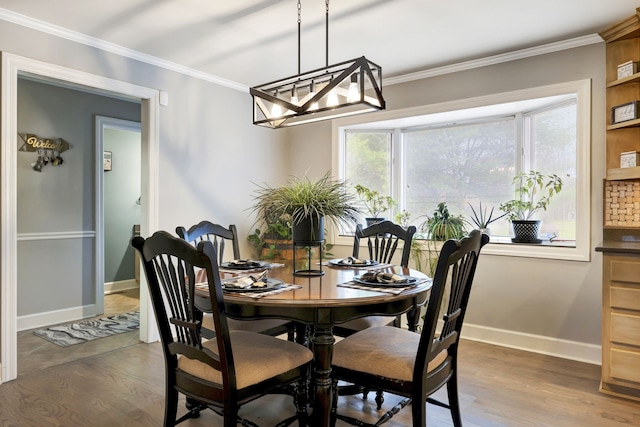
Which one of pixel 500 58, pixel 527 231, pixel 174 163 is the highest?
pixel 500 58

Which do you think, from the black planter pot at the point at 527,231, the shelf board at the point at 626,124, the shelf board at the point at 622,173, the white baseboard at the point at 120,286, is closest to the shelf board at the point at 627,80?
the shelf board at the point at 626,124

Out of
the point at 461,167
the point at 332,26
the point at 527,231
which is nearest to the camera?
the point at 332,26

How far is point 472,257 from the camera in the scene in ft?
6.10

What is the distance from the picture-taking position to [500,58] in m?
3.40

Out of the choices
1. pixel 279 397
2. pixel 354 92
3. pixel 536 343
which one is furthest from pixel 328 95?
pixel 536 343

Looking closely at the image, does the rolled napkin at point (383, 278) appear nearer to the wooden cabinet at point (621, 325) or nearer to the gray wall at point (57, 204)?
the wooden cabinet at point (621, 325)

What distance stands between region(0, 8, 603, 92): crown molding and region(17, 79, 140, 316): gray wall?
4.75 feet

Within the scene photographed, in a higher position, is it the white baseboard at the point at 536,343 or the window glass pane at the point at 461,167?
the window glass pane at the point at 461,167

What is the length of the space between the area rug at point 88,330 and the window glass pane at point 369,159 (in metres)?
2.71

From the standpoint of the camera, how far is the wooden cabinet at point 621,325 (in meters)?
2.42

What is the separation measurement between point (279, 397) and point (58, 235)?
3.11 metres

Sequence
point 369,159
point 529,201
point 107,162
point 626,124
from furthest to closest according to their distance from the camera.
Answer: point 107,162 < point 369,159 < point 529,201 < point 626,124

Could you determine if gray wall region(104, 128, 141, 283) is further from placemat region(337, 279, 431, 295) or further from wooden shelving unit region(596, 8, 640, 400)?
wooden shelving unit region(596, 8, 640, 400)

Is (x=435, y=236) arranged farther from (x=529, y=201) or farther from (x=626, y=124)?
(x=626, y=124)
